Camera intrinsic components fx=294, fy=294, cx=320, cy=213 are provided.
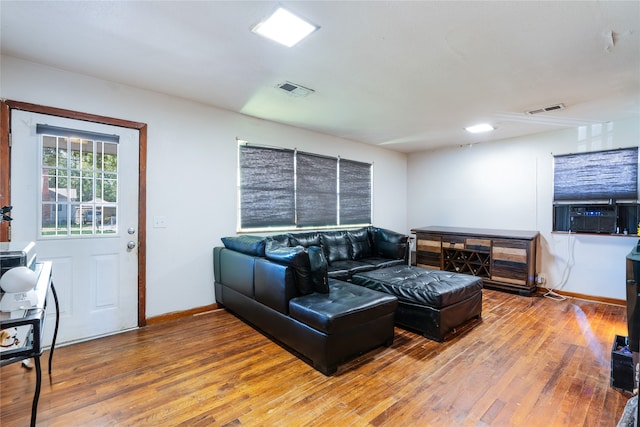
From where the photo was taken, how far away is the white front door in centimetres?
254

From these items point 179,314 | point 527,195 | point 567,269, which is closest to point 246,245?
point 179,314

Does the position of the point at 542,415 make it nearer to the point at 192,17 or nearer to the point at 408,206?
the point at 192,17

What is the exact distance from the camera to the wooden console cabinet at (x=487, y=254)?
14.0 ft

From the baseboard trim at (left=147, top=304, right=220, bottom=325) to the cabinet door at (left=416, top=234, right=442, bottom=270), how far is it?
3569mm

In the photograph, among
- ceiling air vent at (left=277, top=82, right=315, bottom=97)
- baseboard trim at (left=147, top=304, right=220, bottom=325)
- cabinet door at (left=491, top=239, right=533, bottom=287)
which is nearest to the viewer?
ceiling air vent at (left=277, top=82, right=315, bottom=97)

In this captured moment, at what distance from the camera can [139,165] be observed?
3.08 metres

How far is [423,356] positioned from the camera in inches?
99.8

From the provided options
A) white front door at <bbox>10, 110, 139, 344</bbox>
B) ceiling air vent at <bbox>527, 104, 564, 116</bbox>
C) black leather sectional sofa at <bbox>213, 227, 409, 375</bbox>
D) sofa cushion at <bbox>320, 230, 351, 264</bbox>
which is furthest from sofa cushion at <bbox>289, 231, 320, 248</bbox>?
ceiling air vent at <bbox>527, 104, 564, 116</bbox>

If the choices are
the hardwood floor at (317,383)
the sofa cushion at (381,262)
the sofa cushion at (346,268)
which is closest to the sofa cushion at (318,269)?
the hardwood floor at (317,383)

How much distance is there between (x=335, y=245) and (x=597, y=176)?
3.76 metres

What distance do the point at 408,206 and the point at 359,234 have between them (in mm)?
2100

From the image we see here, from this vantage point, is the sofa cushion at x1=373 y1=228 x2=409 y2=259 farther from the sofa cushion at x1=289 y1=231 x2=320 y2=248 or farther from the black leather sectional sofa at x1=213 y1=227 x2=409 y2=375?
the black leather sectional sofa at x1=213 y1=227 x2=409 y2=375

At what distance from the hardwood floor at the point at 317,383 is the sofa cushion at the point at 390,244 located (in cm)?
174

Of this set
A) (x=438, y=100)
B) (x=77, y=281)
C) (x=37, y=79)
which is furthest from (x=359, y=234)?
(x=37, y=79)
